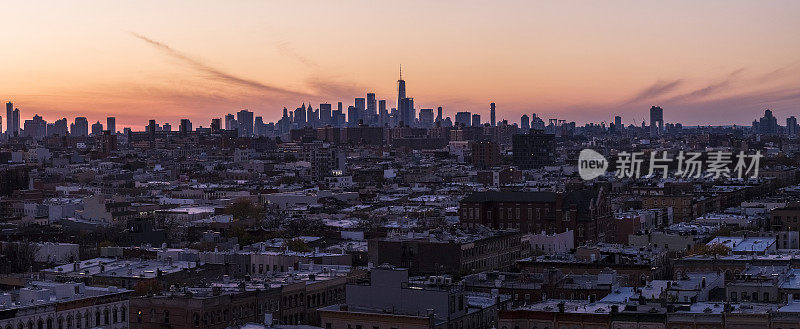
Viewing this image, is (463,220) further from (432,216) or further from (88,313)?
(88,313)

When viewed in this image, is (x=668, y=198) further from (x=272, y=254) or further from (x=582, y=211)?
(x=272, y=254)

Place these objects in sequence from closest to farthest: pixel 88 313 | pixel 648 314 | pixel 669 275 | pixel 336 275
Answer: pixel 648 314, pixel 88 313, pixel 336 275, pixel 669 275

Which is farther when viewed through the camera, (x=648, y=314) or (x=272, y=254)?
(x=272, y=254)

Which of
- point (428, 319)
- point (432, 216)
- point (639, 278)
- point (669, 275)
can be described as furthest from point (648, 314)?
point (432, 216)

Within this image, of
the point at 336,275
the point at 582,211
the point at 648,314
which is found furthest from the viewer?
the point at 582,211

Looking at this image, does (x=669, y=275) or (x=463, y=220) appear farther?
(x=463, y=220)

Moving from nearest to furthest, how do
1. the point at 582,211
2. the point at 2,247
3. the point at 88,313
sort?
the point at 88,313 → the point at 2,247 → the point at 582,211

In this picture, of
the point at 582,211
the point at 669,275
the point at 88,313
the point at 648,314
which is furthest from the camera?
the point at 582,211

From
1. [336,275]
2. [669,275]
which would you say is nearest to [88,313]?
[336,275]

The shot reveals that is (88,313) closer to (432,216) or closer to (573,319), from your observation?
(573,319)
